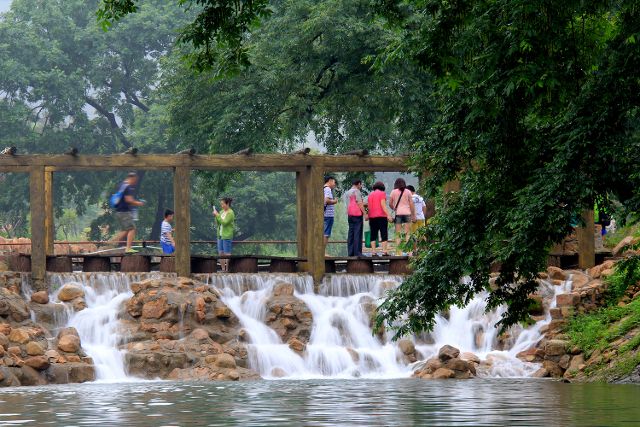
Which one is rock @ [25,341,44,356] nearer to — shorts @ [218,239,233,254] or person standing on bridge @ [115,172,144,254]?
person standing on bridge @ [115,172,144,254]

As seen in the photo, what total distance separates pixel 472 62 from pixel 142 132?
127 ft

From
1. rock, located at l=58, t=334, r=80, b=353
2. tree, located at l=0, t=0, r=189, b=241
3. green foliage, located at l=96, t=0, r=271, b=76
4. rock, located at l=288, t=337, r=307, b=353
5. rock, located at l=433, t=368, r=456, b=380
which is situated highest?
tree, located at l=0, t=0, r=189, b=241

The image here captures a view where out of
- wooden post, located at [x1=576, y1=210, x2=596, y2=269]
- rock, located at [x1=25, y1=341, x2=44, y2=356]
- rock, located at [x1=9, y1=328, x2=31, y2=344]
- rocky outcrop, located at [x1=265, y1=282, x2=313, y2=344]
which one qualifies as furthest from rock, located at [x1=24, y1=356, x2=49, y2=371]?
wooden post, located at [x1=576, y1=210, x2=596, y2=269]

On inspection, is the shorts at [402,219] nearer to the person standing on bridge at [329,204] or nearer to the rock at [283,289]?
the person standing on bridge at [329,204]

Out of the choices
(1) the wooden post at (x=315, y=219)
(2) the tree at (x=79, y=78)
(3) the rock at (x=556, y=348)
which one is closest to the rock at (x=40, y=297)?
(1) the wooden post at (x=315, y=219)

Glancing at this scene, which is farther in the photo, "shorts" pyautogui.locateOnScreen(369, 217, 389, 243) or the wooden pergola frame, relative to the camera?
"shorts" pyautogui.locateOnScreen(369, 217, 389, 243)

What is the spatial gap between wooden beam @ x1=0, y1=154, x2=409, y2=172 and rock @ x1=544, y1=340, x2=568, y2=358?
19.1 feet

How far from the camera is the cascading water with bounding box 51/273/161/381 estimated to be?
22.2 meters

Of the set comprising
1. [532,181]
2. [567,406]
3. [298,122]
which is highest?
[298,122]

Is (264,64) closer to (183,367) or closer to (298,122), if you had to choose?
(298,122)

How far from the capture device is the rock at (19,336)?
21.6 meters

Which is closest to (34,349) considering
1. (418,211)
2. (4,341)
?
(4,341)

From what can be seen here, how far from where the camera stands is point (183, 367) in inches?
874

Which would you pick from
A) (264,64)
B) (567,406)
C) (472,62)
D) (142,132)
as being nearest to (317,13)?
(264,64)
